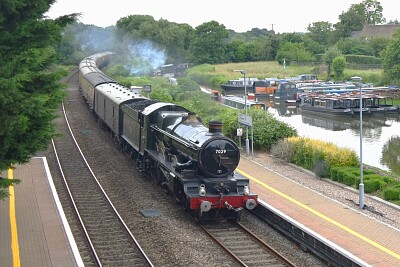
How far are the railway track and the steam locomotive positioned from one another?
1.65 feet

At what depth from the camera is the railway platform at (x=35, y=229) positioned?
13.7 meters

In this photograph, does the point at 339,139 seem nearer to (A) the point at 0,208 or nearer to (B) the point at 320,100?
Answer: (B) the point at 320,100

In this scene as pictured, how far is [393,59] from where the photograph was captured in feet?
207

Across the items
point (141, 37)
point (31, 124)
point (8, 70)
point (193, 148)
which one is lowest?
point (193, 148)

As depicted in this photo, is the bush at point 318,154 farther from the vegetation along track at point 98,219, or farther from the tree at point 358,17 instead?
the tree at point 358,17

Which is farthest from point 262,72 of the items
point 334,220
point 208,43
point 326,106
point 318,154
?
point 334,220

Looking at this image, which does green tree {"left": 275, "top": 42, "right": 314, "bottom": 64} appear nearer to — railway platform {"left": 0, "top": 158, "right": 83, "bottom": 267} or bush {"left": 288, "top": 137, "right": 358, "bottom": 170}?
bush {"left": 288, "top": 137, "right": 358, "bottom": 170}

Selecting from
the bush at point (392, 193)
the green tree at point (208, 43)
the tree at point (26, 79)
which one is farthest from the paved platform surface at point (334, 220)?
the green tree at point (208, 43)

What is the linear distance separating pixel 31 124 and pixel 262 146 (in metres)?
18.9

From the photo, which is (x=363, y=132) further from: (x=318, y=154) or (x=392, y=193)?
(x=392, y=193)

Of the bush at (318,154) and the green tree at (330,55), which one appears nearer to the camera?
the bush at (318,154)

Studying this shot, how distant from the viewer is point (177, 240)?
15.5 metres

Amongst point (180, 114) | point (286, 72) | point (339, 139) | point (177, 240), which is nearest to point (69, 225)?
point (177, 240)

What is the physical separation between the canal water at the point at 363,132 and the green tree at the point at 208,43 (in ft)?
83.7
